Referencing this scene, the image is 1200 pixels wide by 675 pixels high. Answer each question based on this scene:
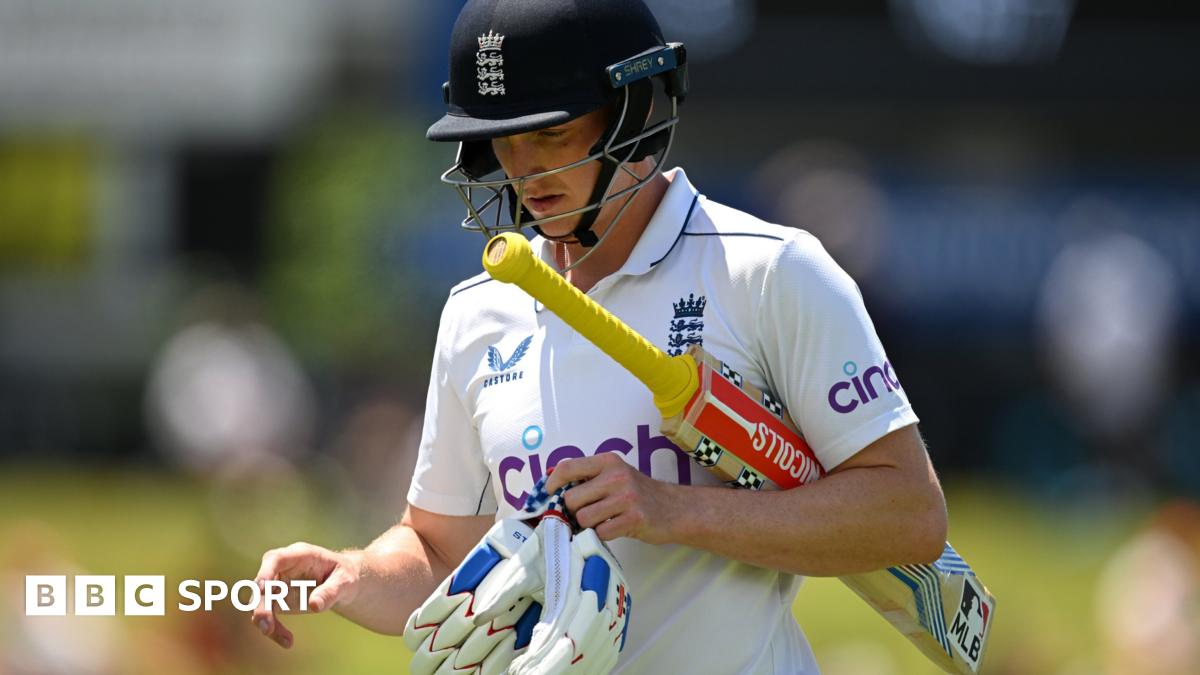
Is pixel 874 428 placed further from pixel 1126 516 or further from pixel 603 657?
pixel 1126 516

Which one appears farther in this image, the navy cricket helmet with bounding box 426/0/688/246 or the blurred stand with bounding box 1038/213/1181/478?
the blurred stand with bounding box 1038/213/1181/478

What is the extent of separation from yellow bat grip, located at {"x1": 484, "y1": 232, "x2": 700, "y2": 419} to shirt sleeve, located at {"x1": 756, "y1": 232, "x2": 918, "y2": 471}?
21 cm

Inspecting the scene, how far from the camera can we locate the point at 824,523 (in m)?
3.08

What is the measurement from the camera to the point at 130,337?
66.5 feet

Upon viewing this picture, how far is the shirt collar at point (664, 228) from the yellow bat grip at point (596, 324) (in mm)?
284

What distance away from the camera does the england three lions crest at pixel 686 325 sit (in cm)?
323

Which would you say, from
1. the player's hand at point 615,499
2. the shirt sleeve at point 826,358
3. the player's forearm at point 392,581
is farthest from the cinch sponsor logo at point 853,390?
the player's forearm at point 392,581

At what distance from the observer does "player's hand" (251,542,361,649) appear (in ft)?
10.4

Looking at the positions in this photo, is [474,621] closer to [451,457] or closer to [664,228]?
[451,457]

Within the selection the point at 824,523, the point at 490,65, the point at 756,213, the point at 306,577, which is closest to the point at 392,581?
the point at 306,577

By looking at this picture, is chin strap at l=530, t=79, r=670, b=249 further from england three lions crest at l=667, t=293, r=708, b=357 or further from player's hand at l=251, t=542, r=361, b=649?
player's hand at l=251, t=542, r=361, b=649

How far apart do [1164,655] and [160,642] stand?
179 inches

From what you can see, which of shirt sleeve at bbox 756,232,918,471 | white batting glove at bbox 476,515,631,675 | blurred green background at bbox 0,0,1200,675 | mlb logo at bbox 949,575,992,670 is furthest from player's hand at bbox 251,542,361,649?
blurred green background at bbox 0,0,1200,675

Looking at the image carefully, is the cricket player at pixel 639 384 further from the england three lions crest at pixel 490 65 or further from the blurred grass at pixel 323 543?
the blurred grass at pixel 323 543
